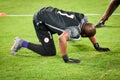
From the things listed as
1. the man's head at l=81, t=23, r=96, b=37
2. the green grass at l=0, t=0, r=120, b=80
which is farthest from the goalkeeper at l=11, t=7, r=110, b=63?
the green grass at l=0, t=0, r=120, b=80

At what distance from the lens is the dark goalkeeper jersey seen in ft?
21.1

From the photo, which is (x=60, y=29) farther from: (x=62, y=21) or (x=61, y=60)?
(x=61, y=60)

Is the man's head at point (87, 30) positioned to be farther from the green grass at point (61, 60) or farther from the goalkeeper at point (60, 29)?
the green grass at point (61, 60)

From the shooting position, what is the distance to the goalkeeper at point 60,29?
21.1 ft

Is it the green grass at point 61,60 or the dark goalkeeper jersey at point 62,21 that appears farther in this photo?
the dark goalkeeper jersey at point 62,21

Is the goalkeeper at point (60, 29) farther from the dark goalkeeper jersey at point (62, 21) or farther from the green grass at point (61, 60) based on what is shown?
the green grass at point (61, 60)

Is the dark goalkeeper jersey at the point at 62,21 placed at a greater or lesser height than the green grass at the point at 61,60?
greater

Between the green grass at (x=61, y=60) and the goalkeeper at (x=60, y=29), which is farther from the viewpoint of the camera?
the goalkeeper at (x=60, y=29)

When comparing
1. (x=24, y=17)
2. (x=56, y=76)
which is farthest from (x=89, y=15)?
(x=56, y=76)

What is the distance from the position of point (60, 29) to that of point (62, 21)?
177mm

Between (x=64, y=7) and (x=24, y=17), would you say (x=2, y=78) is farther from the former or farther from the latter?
(x=64, y=7)

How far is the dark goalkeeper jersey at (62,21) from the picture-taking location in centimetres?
644

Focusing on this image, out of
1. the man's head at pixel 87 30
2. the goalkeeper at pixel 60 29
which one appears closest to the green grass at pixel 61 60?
the goalkeeper at pixel 60 29

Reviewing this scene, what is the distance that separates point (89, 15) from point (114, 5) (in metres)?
1.51
